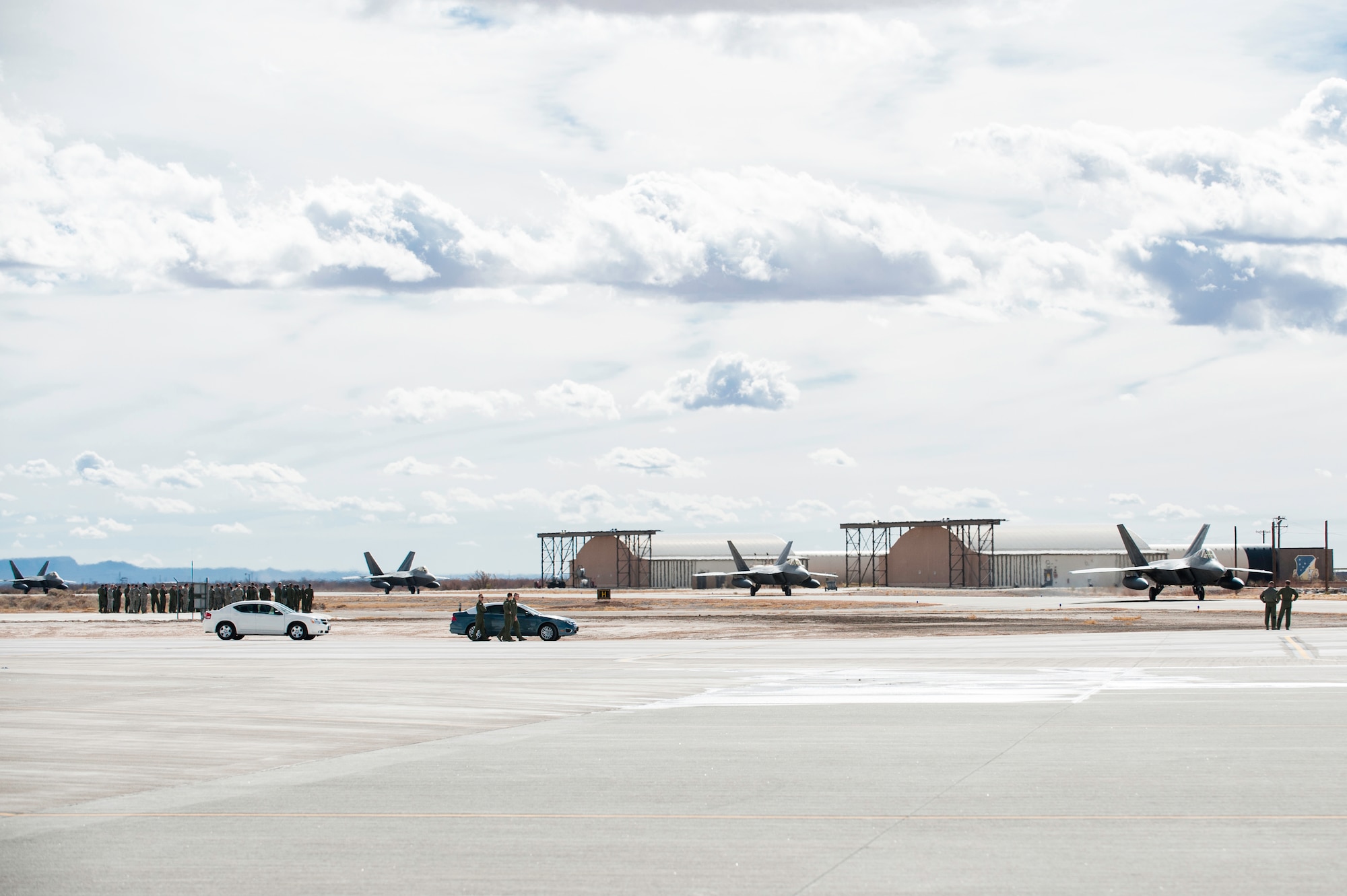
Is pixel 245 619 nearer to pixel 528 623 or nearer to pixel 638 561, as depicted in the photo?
pixel 528 623

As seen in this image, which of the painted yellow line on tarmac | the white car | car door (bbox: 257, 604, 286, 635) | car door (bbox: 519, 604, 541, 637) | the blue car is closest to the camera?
the painted yellow line on tarmac

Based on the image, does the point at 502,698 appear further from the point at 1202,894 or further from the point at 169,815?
the point at 1202,894

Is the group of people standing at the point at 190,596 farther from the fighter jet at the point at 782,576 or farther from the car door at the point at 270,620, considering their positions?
the fighter jet at the point at 782,576

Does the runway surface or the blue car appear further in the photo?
the blue car

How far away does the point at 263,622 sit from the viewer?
42625mm

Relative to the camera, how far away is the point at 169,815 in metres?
10.4

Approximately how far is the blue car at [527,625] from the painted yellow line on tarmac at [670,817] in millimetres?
28948

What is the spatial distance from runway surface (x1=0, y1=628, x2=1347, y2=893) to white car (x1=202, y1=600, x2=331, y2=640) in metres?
A: 17.7

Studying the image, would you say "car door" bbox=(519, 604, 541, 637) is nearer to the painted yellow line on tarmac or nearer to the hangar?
the painted yellow line on tarmac

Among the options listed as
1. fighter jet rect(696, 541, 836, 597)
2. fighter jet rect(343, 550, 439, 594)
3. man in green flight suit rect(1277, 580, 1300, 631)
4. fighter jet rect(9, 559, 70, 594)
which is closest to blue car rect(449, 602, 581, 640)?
man in green flight suit rect(1277, 580, 1300, 631)

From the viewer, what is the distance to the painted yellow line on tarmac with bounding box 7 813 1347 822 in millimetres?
9727

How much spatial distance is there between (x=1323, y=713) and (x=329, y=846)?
1352 cm

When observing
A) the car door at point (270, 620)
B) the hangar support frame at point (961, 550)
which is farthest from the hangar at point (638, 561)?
the car door at point (270, 620)

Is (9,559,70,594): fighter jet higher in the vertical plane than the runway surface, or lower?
lower
